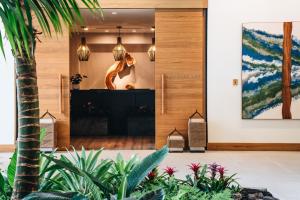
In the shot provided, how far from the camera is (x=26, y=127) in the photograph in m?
2.30

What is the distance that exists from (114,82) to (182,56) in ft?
16.1

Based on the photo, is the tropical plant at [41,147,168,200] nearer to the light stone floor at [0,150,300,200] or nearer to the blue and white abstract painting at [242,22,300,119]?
the light stone floor at [0,150,300,200]

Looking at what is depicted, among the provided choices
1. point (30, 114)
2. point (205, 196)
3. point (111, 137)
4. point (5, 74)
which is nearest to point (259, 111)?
point (111, 137)

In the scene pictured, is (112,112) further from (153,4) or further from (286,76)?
(286,76)

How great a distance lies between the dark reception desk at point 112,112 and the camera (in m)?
11.3

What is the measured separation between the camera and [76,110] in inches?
455

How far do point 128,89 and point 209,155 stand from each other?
4.48 meters

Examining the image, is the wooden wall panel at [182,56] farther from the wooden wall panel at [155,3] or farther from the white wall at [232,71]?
the white wall at [232,71]

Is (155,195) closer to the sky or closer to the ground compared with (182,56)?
closer to the ground

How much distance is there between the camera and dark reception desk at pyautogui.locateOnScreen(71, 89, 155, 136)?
11.3 m

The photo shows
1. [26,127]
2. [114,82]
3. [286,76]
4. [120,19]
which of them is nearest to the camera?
[26,127]

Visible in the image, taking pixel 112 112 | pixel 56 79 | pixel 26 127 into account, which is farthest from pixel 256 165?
pixel 112 112

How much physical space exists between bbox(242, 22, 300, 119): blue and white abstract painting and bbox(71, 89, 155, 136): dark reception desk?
3.42 meters

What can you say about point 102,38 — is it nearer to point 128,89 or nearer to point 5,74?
point 128,89
